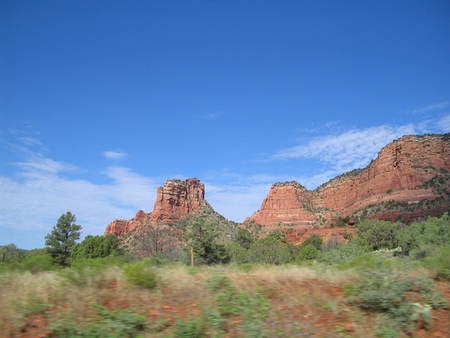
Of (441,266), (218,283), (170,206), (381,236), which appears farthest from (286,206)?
(218,283)

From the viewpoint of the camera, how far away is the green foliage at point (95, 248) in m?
48.2

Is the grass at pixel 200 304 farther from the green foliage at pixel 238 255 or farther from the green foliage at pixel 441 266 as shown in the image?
the green foliage at pixel 238 255

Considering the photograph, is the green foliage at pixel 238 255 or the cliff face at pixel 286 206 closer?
the green foliage at pixel 238 255

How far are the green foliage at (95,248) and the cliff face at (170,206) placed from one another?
65574 mm

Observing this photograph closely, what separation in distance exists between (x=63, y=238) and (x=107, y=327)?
50.1 meters

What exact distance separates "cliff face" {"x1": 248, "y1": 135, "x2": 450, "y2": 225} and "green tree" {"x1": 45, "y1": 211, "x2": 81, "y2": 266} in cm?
7261

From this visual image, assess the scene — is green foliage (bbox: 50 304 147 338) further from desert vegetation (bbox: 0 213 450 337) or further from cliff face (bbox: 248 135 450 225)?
cliff face (bbox: 248 135 450 225)

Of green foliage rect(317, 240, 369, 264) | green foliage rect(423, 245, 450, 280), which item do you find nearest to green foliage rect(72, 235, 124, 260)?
green foliage rect(317, 240, 369, 264)

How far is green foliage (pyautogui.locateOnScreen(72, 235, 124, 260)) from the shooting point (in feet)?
158

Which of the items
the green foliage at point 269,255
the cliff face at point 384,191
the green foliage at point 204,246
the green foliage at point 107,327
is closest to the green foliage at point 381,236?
the green foliage at point 269,255

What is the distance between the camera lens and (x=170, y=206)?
425 ft

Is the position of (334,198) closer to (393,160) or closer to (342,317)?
(393,160)

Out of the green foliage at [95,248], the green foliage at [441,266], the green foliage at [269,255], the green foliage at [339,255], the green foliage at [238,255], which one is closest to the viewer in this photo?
the green foliage at [441,266]

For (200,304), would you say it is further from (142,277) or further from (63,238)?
(63,238)
